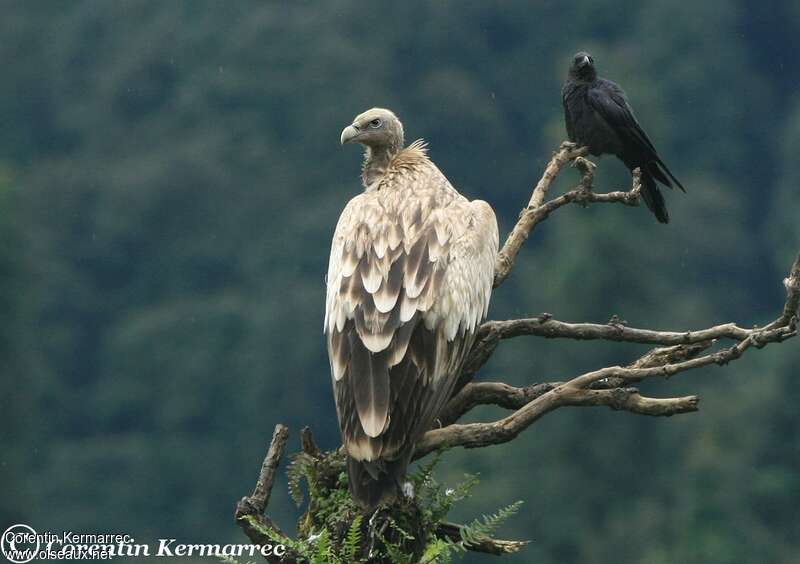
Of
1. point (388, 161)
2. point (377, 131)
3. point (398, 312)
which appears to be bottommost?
point (398, 312)

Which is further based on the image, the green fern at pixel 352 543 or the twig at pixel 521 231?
the twig at pixel 521 231

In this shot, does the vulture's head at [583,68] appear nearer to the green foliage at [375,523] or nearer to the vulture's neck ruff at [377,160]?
the vulture's neck ruff at [377,160]

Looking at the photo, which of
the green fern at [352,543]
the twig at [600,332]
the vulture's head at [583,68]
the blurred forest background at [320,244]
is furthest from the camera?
the blurred forest background at [320,244]

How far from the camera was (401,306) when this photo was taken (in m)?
8.82

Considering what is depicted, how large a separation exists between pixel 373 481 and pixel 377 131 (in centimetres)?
344

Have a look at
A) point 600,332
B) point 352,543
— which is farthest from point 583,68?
point 352,543

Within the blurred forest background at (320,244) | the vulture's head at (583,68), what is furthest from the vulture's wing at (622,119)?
the blurred forest background at (320,244)

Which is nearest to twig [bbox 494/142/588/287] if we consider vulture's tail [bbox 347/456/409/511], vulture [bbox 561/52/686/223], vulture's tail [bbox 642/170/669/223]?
vulture's tail [bbox 347/456/409/511]

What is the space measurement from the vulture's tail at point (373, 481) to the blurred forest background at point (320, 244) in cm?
3951

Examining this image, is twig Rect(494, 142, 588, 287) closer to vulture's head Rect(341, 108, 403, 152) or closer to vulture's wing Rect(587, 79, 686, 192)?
vulture's head Rect(341, 108, 403, 152)

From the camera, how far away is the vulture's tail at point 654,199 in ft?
42.2

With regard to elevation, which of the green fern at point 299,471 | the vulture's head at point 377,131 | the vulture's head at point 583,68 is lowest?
the green fern at point 299,471

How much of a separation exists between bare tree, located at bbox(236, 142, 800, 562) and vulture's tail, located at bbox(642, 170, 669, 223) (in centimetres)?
302

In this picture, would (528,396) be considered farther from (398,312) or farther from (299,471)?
(299,471)
